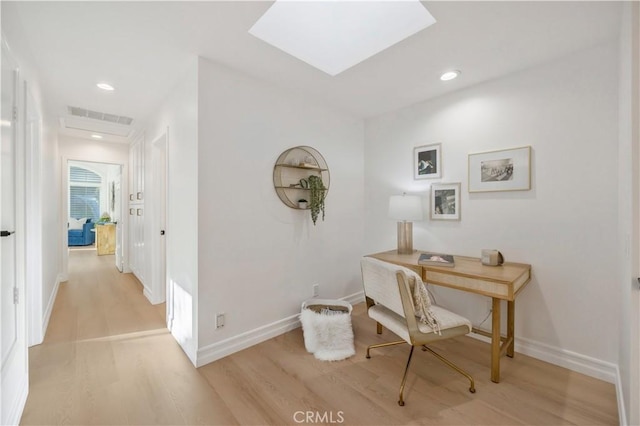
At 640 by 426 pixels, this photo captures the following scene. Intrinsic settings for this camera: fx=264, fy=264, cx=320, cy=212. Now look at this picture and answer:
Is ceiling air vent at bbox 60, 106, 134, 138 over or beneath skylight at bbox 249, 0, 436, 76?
beneath

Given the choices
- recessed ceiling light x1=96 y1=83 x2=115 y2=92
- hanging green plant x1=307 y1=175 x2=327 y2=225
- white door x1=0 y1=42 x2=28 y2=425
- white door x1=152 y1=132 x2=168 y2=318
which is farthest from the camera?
white door x1=152 y1=132 x2=168 y2=318

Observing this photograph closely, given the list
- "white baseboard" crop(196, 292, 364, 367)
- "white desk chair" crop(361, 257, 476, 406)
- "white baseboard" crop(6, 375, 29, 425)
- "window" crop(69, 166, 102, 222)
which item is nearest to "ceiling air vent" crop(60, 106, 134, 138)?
"white baseboard" crop(6, 375, 29, 425)

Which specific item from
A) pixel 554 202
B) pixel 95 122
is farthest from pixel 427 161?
pixel 95 122

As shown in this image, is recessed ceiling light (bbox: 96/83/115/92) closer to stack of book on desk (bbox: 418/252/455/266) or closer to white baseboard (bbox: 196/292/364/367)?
white baseboard (bbox: 196/292/364/367)

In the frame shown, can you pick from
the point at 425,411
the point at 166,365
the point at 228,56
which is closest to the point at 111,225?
the point at 166,365

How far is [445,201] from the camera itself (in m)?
2.73

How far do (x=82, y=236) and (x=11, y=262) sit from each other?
27.2 feet

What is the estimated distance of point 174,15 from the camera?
165 cm

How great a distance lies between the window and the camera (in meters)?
8.73

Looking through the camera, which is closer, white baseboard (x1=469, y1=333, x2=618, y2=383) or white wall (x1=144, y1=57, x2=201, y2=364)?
white baseboard (x1=469, y1=333, x2=618, y2=383)

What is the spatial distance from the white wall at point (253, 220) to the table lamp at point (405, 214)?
0.74 meters

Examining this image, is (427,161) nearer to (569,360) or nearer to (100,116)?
(569,360)

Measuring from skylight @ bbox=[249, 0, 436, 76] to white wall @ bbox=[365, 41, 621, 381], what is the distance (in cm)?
113

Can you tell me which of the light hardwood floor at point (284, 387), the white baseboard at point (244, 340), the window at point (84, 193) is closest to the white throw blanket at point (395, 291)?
the light hardwood floor at point (284, 387)
